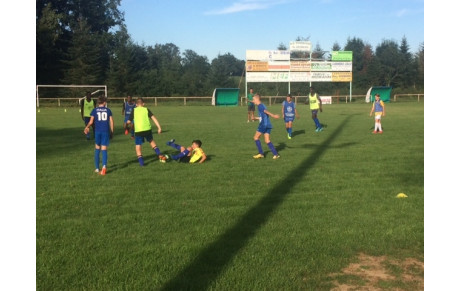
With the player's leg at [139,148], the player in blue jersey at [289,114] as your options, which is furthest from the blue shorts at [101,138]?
the player in blue jersey at [289,114]

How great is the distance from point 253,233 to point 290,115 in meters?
12.0

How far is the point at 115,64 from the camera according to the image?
60906 millimetres

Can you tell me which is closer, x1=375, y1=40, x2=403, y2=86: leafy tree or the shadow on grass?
the shadow on grass

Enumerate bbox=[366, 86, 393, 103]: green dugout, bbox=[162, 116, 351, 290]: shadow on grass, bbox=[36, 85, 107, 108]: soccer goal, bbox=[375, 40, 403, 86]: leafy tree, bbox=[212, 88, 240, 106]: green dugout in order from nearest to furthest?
bbox=[162, 116, 351, 290]: shadow on grass, bbox=[36, 85, 107, 108]: soccer goal, bbox=[212, 88, 240, 106]: green dugout, bbox=[366, 86, 393, 103]: green dugout, bbox=[375, 40, 403, 86]: leafy tree

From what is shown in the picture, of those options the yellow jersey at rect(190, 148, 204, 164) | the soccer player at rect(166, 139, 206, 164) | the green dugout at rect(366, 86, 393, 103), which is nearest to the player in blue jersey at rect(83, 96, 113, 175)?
the soccer player at rect(166, 139, 206, 164)

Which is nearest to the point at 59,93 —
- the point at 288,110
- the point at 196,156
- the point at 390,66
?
the point at 288,110

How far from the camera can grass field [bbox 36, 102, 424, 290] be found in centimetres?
439

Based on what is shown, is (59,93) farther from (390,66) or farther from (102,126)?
(390,66)

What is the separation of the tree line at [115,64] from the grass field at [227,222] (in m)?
45.9

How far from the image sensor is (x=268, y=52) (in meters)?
53.3

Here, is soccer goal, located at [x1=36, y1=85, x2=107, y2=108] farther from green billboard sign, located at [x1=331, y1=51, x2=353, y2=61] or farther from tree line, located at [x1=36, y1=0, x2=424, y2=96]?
green billboard sign, located at [x1=331, y1=51, x2=353, y2=61]

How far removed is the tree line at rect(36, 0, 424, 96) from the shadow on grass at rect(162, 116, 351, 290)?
4865 centimetres

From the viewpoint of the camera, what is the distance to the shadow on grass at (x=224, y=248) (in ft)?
13.9
